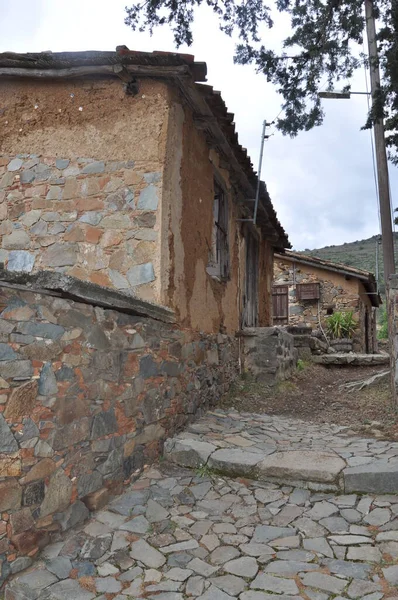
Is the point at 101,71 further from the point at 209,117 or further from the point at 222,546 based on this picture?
Result: the point at 222,546

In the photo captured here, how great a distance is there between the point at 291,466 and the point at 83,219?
10.4ft

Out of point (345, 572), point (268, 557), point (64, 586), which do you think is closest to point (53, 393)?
point (64, 586)

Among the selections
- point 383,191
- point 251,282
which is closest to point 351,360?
point 251,282

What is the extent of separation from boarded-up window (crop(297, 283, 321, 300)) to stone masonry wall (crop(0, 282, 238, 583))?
11928 mm

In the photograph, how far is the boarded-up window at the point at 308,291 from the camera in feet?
52.2

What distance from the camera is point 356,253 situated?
3841 cm

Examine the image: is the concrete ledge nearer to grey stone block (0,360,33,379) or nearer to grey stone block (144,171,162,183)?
grey stone block (144,171,162,183)

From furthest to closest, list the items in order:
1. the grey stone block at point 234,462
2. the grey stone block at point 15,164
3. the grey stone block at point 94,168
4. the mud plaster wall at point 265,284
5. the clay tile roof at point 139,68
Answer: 1. the mud plaster wall at point 265,284
2. the grey stone block at point 15,164
3. the grey stone block at point 94,168
4. the clay tile roof at point 139,68
5. the grey stone block at point 234,462

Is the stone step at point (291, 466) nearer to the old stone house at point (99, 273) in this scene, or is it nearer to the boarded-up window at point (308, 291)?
the old stone house at point (99, 273)

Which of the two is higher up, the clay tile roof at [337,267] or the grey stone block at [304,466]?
the clay tile roof at [337,267]

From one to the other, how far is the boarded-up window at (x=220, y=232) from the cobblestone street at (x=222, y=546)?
3.41 meters

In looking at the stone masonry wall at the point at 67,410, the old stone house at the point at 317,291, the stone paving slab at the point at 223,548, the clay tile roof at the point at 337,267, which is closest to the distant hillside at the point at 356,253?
the clay tile roof at the point at 337,267

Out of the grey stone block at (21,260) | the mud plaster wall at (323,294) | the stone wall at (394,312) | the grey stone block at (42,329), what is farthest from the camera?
the mud plaster wall at (323,294)

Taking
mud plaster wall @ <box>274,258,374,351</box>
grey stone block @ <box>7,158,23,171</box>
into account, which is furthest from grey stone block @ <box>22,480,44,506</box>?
mud plaster wall @ <box>274,258,374,351</box>
